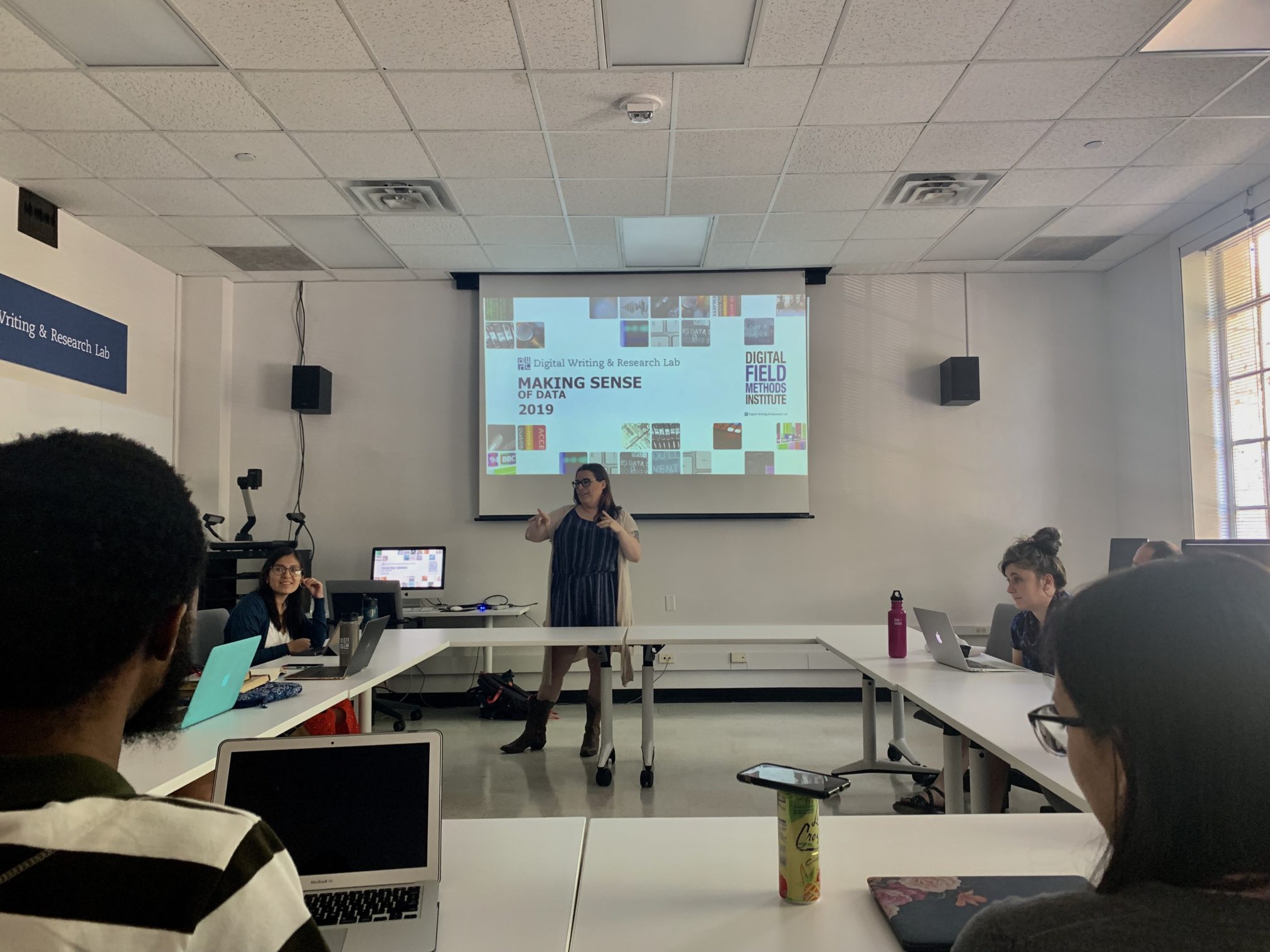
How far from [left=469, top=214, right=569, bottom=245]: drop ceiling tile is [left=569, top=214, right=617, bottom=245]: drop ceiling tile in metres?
0.07

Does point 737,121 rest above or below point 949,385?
above

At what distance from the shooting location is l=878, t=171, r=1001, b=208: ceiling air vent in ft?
13.3

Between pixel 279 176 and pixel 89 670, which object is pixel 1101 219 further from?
pixel 89 670

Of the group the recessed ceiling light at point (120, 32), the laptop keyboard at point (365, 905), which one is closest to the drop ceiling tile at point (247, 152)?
the recessed ceiling light at point (120, 32)

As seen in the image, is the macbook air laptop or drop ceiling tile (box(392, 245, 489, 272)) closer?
the macbook air laptop

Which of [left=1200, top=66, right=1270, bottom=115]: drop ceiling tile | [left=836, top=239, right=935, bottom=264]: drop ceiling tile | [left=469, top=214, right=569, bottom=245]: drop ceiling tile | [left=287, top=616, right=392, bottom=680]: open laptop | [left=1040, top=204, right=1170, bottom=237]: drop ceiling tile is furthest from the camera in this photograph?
[left=836, top=239, right=935, bottom=264]: drop ceiling tile

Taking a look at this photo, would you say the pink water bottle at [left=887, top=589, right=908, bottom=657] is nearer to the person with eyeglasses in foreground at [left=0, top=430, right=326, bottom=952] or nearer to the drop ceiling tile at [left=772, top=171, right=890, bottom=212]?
the drop ceiling tile at [left=772, top=171, right=890, bottom=212]

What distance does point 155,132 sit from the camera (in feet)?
11.4

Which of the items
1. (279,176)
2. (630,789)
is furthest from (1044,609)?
(279,176)

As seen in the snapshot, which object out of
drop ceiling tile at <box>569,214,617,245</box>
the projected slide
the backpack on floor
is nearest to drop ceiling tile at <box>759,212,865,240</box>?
the projected slide

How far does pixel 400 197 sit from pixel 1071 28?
10.5 feet

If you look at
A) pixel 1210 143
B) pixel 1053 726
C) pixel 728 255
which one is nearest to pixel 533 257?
pixel 728 255

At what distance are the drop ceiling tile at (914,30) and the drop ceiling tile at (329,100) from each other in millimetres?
1833

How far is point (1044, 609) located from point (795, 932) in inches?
85.6
